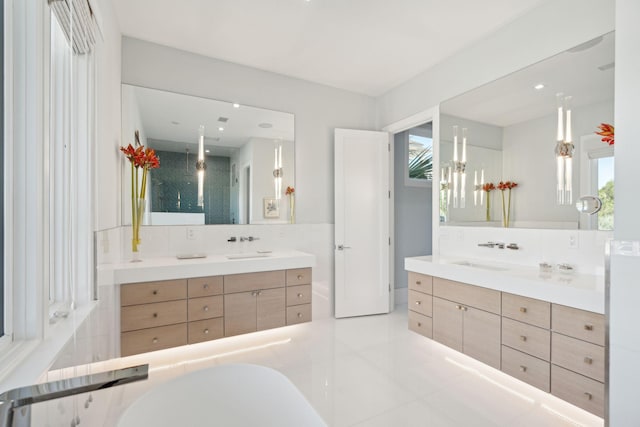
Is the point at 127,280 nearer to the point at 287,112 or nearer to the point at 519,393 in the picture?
the point at 287,112

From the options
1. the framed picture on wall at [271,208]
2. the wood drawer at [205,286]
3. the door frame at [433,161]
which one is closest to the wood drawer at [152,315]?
the wood drawer at [205,286]

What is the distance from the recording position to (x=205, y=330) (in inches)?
103

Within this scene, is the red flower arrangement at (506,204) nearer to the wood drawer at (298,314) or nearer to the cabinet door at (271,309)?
the wood drawer at (298,314)

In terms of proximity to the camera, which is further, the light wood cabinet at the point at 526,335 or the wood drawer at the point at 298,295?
the wood drawer at the point at 298,295

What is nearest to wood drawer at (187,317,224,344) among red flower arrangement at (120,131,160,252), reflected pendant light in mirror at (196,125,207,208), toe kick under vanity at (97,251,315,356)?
toe kick under vanity at (97,251,315,356)

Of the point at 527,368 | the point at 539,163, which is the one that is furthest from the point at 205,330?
the point at 539,163

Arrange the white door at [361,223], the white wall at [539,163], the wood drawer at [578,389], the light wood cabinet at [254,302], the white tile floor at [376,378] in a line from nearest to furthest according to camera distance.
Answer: the wood drawer at [578,389] < the white tile floor at [376,378] < the white wall at [539,163] < the light wood cabinet at [254,302] < the white door at [361,223]

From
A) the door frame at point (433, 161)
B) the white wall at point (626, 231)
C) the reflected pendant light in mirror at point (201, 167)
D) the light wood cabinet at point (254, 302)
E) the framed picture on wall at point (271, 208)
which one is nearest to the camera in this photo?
the white wall at point (626, 231)

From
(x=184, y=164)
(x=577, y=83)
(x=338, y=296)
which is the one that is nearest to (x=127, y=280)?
(x=184, y=164)

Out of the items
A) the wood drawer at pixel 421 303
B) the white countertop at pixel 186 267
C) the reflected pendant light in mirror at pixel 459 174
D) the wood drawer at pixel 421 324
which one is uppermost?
the reflected pendant light in mirror at pixel 459 174

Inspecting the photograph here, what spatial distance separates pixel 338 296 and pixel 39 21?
3.34 meters

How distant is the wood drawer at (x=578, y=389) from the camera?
1.66m

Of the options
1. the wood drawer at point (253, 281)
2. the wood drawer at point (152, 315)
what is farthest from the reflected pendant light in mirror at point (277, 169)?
the wood drawer at point (152, 315)

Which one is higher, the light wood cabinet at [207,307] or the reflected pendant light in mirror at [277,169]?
the reflected pendant light in mirror at [277,169]
